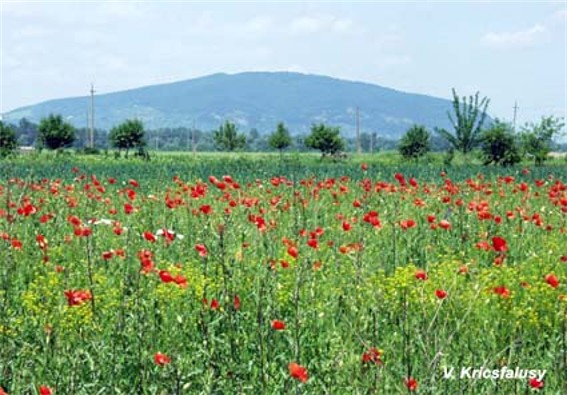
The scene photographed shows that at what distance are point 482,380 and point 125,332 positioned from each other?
185 cm

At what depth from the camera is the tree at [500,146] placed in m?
40.8

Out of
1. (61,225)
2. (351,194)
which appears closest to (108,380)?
(61,225)

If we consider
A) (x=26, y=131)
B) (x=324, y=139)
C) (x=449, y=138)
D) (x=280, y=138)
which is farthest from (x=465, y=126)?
(x=26, y=131)

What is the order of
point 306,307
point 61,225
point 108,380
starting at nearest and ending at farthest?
point 108,380
point 306,307
point 61,225

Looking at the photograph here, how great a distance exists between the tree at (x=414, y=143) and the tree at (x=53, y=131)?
22384mm

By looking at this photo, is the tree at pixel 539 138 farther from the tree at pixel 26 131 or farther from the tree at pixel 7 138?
the tree at pixel 26 131

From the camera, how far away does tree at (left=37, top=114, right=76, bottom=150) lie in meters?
59.4

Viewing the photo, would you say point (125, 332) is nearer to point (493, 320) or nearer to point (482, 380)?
point (482, 380)

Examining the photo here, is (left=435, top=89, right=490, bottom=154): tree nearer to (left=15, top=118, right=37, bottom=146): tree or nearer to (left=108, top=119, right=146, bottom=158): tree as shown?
(left=108, top=119, right=146, bottom=158): tree

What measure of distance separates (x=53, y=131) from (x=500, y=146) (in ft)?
102

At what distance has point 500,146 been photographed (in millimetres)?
41219

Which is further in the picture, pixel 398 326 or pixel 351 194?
pixel 351 194

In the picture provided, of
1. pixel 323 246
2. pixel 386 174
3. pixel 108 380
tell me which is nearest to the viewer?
pixel 108 380

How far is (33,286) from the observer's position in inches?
217
